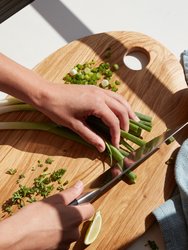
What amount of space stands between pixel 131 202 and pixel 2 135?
1.63ft

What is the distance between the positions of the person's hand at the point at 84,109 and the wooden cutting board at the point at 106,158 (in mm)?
74

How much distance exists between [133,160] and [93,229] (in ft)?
0.84

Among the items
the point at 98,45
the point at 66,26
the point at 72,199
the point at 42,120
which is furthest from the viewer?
the point at 66,26

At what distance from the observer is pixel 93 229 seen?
133 centimetres

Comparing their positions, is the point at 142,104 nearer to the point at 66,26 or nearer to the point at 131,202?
the point at 131,202

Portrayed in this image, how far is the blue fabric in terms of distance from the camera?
51.6 inches

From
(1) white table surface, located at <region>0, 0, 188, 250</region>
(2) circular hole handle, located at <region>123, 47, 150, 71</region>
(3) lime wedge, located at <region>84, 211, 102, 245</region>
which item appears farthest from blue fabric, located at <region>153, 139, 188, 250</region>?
(1) white table surface, located at <region>0, 0, 188, 250</region>

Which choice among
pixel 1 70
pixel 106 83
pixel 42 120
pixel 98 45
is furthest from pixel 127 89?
pixel 1 70

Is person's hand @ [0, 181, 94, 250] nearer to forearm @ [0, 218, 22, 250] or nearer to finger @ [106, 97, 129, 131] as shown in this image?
forearm @ [0, 218, 22, 250]

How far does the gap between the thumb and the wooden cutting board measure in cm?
7

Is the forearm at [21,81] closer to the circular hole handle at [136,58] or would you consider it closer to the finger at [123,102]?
the finger at [123,102]

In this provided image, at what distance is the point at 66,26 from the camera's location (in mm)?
1798

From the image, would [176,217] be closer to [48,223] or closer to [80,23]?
[48,223]

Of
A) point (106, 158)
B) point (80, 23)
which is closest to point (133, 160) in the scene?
point (106, 158)
